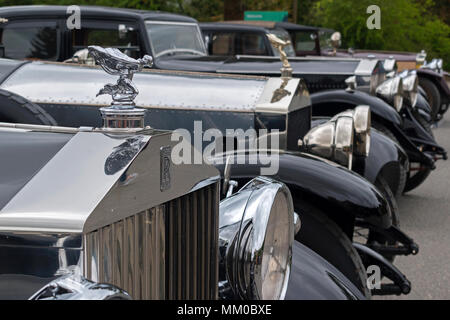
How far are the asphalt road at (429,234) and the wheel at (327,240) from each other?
0.84 metres

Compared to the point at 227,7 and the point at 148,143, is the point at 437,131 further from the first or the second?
the point at 148,143

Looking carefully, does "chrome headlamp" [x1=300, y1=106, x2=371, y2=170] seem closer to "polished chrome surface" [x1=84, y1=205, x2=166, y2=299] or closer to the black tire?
the black tire

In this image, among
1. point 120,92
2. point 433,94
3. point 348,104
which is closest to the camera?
point 120,92

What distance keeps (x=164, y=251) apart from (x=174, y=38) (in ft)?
14.1

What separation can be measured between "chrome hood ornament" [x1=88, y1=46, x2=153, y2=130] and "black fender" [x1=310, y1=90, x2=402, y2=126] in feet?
13.4

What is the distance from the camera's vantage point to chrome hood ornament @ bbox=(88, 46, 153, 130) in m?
1.29

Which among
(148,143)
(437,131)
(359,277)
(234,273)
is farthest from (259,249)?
(437,131)

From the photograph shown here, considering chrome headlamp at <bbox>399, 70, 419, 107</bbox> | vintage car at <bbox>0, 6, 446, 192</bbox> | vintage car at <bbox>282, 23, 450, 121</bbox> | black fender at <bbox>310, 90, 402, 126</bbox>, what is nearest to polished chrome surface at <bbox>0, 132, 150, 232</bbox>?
vintage car at <bbox>0, 6, 446, 192</bbox>

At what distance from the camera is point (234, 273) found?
164 centimetres

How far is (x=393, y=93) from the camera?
234 inches

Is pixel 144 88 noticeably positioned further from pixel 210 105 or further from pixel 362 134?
pixel 362 134

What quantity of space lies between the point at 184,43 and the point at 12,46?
4.60 feet

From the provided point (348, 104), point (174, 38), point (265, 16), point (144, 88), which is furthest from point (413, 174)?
point (265, 16)

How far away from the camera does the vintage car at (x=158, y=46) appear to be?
506cm
